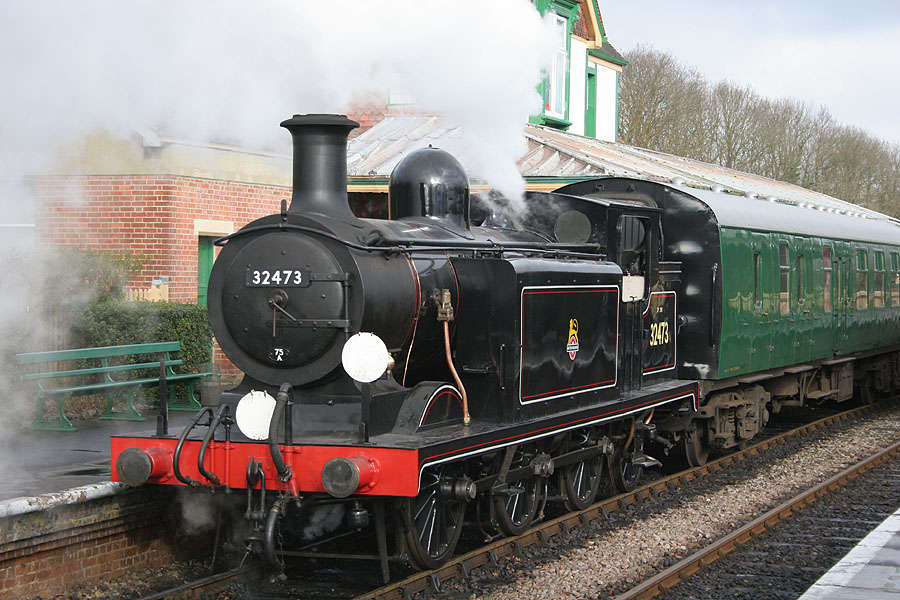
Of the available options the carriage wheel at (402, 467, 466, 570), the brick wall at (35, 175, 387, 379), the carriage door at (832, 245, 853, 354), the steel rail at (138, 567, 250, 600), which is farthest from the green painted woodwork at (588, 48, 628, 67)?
the steel rail at (138, 567, 250, 600)

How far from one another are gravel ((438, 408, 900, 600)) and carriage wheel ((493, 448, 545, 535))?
0.22 meters

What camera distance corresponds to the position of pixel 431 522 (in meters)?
6.02

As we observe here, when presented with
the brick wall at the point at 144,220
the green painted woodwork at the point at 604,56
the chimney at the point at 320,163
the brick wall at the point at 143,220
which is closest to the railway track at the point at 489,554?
the chimney at the point at 320,163

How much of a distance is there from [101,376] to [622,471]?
514 centimetres

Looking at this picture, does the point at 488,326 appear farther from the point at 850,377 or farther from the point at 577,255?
the point at 850,377

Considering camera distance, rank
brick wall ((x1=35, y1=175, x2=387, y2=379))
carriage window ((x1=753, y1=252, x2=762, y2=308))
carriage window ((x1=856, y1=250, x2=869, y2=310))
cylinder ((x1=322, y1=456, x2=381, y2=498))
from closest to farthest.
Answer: cylinder ((x1=322, y1=456, x2=381, y2=498))
carriage window ((x1=753, y1=252, x2=762, y2=308))
brick wall ((x1=35, y1=175, x2=387, y2=379))
carriage window ((x1=856, y1=250, x2=869, y2=310))

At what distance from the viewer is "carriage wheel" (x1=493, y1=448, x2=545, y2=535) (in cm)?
661

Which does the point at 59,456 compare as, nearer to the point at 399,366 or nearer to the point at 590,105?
the point at 399,366

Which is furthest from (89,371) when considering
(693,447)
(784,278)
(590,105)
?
(590,105)

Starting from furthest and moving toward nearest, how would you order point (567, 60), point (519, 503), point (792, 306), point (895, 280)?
point (567, 60) → point (895, 280) → point (792, 306) → point (519, 503)

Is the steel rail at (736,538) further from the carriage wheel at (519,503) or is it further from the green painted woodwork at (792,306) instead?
the green painted woodwork at (792,306)

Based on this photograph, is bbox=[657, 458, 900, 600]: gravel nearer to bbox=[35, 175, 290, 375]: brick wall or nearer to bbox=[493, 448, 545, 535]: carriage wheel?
bbox=[493, 448, 545, 535]: carriage wheel

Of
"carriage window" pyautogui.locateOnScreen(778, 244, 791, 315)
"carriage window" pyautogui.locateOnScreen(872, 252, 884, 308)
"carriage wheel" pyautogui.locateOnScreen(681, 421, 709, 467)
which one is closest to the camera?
"carriage wheel" pyautogui.locateOnScreen(681, 421, 709, 467)

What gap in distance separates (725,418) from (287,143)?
5.51 meters
